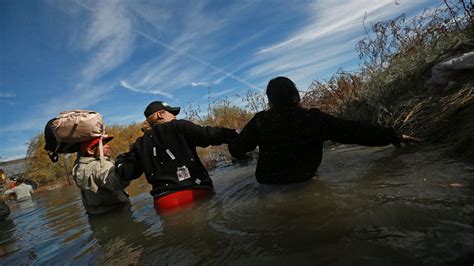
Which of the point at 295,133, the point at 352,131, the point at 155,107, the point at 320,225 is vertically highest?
the point at 155,107

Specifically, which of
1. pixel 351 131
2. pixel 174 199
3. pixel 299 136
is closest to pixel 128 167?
pixel 174 199

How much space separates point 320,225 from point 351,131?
1.36 meters

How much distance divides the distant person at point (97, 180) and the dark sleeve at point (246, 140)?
61.3 inches

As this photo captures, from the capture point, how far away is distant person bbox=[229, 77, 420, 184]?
3070mm

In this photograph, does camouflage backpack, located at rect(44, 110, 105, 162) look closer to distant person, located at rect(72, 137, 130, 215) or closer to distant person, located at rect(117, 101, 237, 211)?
distant person, located at rect(72, 137, 130, 215)

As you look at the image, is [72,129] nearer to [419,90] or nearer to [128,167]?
[128,167]

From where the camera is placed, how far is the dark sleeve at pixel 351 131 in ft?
10.2

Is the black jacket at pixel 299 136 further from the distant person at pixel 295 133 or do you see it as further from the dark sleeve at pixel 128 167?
the dark sleeve at pixel 128 167

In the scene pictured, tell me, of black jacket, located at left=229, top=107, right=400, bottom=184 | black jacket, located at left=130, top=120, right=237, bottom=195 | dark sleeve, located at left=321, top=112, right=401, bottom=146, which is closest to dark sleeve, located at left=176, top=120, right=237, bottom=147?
black jacket, located at left=130, top=120, right=237, bottom=195

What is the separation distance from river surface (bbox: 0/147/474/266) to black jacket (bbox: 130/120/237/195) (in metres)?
0.36

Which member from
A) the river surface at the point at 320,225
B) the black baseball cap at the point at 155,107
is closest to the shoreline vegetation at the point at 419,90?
the river surface at the point at 320,225

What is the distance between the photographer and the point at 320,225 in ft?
6.67

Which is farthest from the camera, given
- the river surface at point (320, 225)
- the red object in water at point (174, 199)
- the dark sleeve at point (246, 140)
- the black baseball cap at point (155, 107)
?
the black baseball cap at point (155, 107)

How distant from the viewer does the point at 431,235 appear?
5.06 ft
